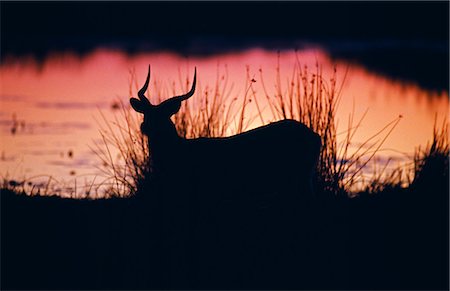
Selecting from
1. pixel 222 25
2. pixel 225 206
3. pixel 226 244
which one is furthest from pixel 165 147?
pixel 222 25

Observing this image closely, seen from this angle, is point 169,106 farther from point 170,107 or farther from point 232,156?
point 232,156

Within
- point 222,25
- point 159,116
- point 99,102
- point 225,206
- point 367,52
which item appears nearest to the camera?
point 159,116

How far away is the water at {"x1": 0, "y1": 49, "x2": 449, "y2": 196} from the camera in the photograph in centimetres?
1222

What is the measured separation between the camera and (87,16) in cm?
3606

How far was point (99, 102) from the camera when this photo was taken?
62.7 feet

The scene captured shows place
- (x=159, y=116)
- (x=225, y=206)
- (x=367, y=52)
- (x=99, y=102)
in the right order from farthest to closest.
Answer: (x=367, y=52)
(x=99, y=102)
(x=225, y=206)
(x=159, y=116)

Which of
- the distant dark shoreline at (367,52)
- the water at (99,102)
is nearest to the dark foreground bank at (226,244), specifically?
the water at (99,102)

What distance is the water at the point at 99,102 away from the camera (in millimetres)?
12216

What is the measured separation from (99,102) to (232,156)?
469 inches

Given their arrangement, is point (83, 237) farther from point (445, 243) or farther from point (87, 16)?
point (87, 16)

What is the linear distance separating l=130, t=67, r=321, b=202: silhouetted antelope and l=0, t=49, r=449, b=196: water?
3.37 ft

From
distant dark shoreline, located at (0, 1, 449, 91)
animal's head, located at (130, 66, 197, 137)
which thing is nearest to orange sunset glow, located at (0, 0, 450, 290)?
animal's head, located at (130, 66, 197, 137)

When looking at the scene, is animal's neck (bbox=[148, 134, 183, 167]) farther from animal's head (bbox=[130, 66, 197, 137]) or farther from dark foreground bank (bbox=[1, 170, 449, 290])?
dark foreground bank (bbox=[1, 170, 449, 290])

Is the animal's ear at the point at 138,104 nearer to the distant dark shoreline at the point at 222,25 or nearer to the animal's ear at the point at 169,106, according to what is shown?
the animal's ear at the point at 169,106
